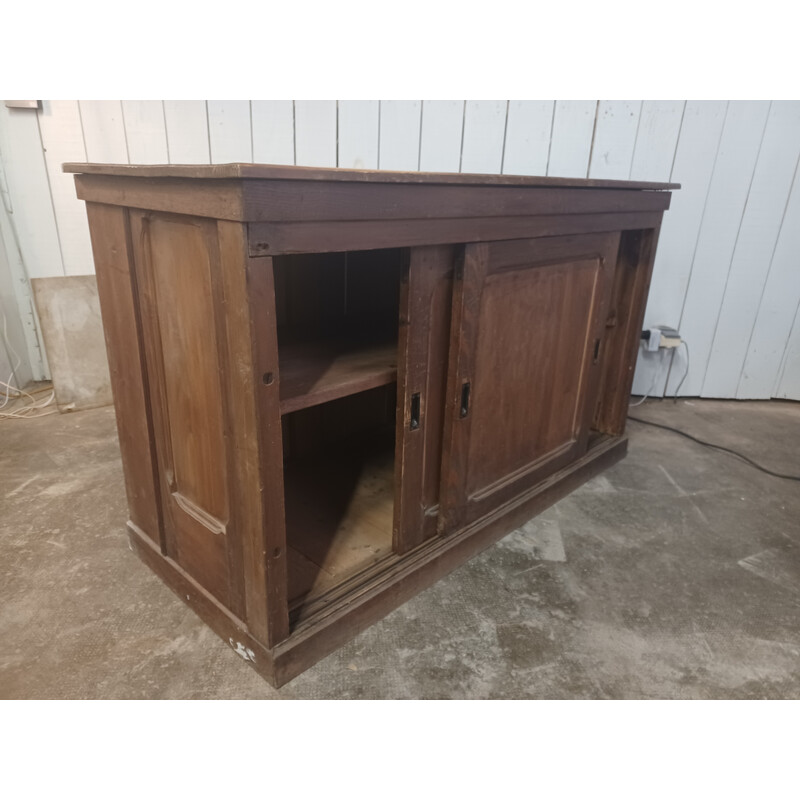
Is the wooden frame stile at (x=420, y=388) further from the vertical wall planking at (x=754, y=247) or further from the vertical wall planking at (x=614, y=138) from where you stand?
the vertical wall planking at (x=754, y=247)

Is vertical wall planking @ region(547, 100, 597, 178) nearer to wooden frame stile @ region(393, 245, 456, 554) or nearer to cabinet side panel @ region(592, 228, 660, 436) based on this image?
cabinet side panel @ region(592, 228, 660, 436)

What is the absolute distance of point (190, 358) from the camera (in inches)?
43.8

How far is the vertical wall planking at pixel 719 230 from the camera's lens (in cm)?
250

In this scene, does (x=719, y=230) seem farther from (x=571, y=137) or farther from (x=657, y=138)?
(x=571, y=137)

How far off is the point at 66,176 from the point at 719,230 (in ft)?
9.34

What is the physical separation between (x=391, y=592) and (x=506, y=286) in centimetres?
77

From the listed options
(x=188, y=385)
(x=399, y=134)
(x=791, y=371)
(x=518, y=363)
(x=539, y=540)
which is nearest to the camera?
(x=188, y=385)

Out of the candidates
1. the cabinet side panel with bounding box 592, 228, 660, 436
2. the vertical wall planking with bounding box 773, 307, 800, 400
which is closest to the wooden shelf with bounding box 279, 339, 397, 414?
the cabinet side panel with bounding box 592, 228, 660, 436

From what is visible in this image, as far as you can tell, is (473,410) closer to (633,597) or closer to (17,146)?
(633,597)

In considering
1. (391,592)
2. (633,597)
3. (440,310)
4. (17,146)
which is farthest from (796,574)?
(17,146)

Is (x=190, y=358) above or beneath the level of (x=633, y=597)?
above

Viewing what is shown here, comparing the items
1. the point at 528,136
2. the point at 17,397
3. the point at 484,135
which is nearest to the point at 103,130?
the point at 17,397

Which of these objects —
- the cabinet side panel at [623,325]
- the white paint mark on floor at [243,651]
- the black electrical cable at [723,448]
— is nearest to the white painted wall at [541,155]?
the black electrical cable at [723,448]

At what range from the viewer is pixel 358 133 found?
2404mm
